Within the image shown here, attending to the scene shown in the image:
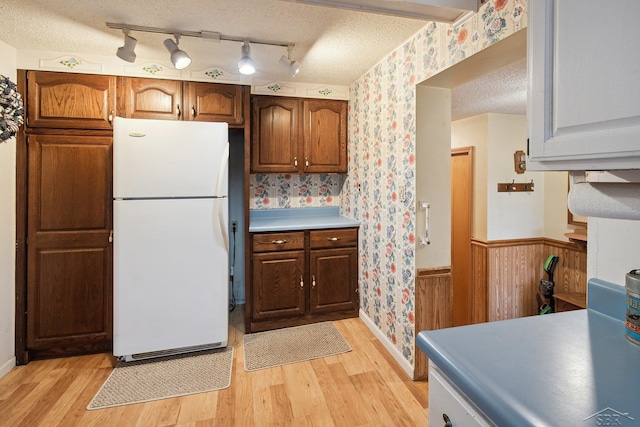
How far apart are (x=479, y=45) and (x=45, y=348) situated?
337 centimetres

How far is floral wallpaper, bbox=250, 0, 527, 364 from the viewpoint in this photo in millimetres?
1604

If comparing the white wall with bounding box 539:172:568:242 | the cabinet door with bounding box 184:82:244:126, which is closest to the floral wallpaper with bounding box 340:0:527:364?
the cabinet door with bounding box 184:82:244:126

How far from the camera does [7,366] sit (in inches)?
85.2

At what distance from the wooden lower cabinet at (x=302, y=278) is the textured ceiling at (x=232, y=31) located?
1421 millimetres

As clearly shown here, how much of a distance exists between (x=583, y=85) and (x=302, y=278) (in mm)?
2399

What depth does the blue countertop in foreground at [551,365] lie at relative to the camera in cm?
61

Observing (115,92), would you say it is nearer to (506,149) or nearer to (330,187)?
(330,187)

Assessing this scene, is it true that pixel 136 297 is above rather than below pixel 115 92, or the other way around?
below

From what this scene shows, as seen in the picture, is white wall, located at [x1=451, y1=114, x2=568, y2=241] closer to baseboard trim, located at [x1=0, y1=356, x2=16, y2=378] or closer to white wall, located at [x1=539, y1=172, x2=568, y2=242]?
white wall, located at [x1=539, y1=172, x2=568, y2=242]

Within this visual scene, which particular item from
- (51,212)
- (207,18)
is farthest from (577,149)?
(51,212)

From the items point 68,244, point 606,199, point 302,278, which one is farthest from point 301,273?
point 606,199

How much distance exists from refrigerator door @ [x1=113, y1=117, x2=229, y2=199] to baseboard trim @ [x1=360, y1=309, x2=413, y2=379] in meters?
1.65

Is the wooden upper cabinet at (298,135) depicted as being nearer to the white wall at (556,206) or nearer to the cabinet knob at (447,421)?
the white wall at (556,206)

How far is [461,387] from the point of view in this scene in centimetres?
74
